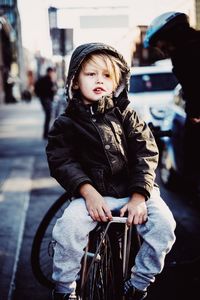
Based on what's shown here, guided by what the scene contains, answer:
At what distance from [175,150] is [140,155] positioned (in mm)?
3203

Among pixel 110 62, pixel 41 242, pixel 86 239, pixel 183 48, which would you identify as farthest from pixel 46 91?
pixel 86 239

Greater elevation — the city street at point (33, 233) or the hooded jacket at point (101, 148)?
the hooded jacket at point (101, 148)

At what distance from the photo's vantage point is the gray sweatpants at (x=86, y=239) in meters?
2.21

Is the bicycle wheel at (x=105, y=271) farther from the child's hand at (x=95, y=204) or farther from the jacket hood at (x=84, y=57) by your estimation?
the jacket hood at (x=84, y=57)

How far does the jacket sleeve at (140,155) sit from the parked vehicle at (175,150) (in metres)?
2.60

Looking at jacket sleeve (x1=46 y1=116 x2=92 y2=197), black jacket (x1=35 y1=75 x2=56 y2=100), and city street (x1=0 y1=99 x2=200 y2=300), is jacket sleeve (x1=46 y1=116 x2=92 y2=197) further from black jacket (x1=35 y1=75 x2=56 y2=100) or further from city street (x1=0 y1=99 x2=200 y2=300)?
black jacket (x1=35 y1=75 x2=56 y2=100)

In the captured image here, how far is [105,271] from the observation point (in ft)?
7.84

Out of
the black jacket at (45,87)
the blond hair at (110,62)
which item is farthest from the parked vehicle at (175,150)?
the black jacket at (45,87)

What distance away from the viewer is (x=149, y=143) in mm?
2418

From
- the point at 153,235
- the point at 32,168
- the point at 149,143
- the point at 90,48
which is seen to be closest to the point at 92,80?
the point at 90,48

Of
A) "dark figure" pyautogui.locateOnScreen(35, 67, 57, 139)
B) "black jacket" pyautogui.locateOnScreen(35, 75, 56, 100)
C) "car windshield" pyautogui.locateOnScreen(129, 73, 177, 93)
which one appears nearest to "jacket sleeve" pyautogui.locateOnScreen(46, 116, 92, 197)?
"car windshield" pyautogui.locateOnScreen(129, 73, 177, 93)

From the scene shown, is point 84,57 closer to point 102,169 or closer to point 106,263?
point 102,169

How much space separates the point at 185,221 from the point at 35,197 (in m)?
2.29

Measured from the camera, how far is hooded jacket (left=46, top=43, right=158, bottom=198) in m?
2.29
